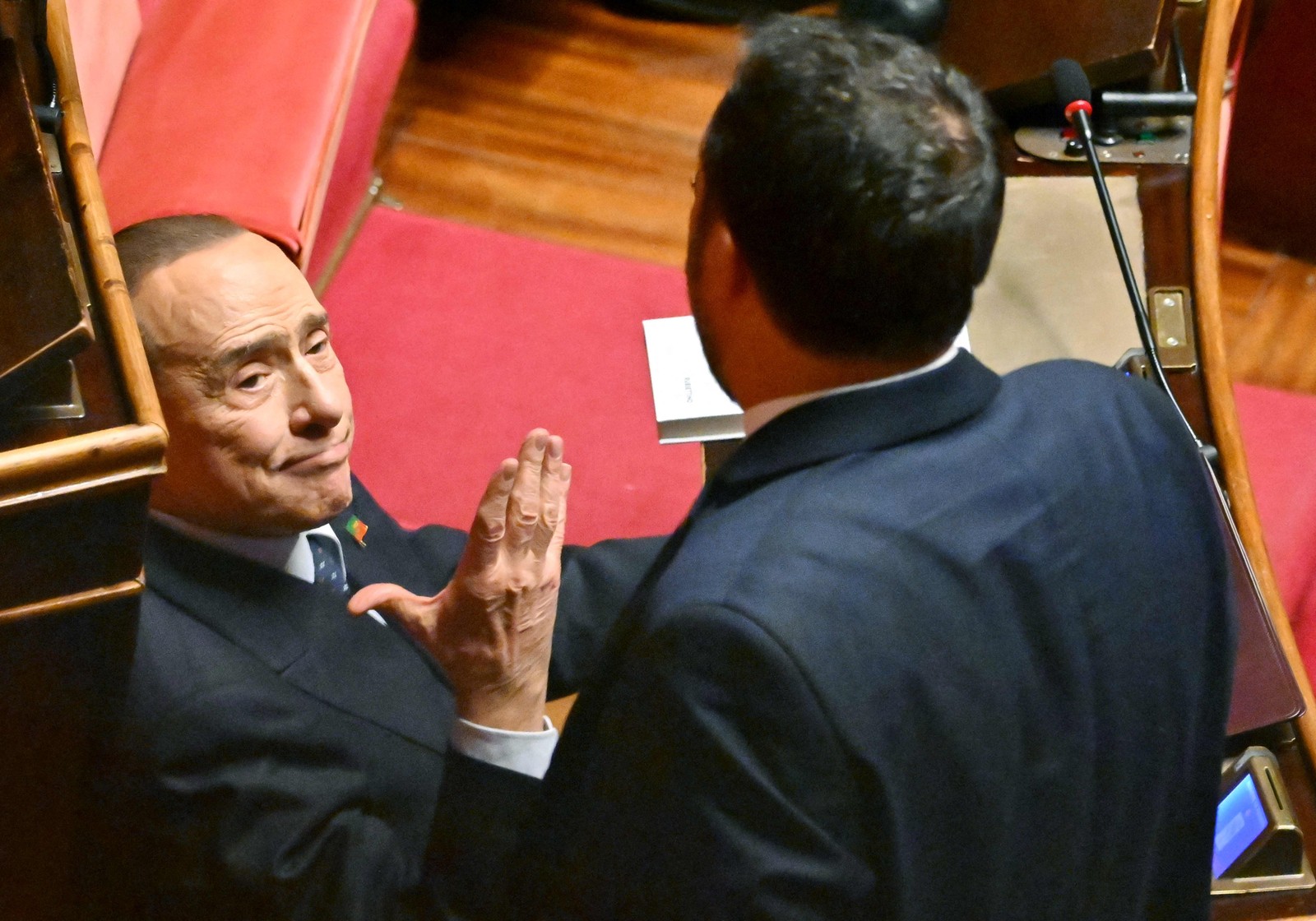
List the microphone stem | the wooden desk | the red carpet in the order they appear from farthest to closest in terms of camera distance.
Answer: the red carpet, the microphone stem, the wooden desk

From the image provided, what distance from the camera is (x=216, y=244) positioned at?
1.22 meters

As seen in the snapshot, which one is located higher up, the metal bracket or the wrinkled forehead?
the wrinkled forehead

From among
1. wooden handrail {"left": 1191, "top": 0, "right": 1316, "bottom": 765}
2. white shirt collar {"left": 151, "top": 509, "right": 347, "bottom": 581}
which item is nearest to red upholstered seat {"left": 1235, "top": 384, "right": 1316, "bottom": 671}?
wooden handrail {"left": 1191, "top": 0, "right": 1316, "bottom": 765}

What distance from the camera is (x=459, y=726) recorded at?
1144 mm

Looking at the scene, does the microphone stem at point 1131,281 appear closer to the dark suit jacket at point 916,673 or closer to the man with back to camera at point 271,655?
the dark suit jacket at point 916,673

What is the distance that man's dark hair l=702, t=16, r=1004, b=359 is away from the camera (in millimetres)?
854

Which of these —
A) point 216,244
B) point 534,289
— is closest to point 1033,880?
point 216,244

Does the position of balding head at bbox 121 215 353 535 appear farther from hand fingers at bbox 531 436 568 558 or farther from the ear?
the ear

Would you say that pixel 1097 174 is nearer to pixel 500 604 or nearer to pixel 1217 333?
pixel 1217 333

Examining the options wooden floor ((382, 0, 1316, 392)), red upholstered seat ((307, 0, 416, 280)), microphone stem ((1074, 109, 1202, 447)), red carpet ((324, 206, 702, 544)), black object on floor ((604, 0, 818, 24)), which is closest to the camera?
microphone stem ((1074, 109, 1202, 447))

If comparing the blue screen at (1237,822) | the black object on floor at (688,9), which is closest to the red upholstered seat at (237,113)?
the black object on floor at (688,9)

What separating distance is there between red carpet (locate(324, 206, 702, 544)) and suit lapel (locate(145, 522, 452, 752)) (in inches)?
19.9

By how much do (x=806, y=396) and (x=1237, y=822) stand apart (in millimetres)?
672

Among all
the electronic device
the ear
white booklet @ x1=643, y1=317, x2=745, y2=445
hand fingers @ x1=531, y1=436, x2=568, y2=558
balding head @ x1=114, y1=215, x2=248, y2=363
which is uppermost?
the ear
